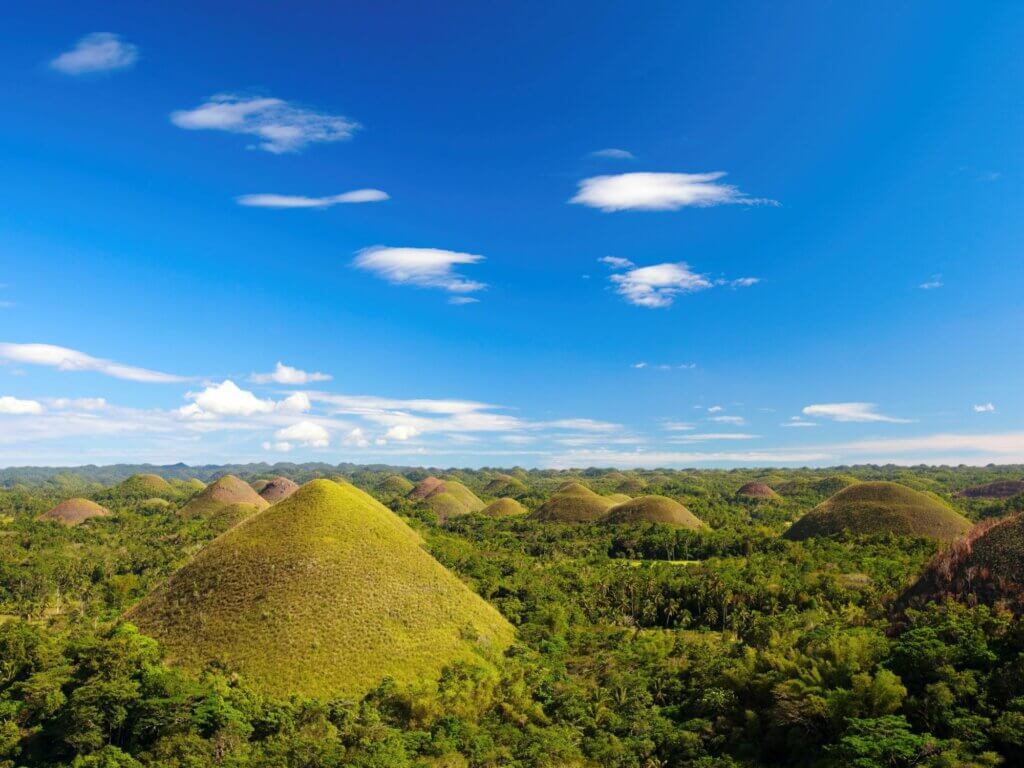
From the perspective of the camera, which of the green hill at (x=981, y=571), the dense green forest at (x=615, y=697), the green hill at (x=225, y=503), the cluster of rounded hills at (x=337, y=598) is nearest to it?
the dense green forest at (x=615, y=697)

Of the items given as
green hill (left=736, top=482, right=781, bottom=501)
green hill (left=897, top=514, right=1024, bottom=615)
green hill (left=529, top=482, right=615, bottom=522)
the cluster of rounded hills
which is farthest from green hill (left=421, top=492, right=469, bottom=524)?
green hill (left=897, top=514, right=1024, bottom=615)

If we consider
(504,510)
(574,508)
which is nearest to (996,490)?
(574,508)

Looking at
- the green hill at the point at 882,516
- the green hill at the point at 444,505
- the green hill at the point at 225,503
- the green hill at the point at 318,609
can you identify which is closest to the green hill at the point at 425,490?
the green hill at the point at 444,505

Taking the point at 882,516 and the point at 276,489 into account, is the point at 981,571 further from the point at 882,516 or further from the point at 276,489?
the point at 276,489

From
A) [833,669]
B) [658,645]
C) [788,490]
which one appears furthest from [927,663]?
[788,490]

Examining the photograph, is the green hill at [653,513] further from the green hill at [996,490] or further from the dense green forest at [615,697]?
the green hill at [996,490]

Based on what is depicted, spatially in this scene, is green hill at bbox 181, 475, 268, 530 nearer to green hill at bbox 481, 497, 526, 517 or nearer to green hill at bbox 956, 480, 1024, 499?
green hill at bbox 481, 497, 526, 517
